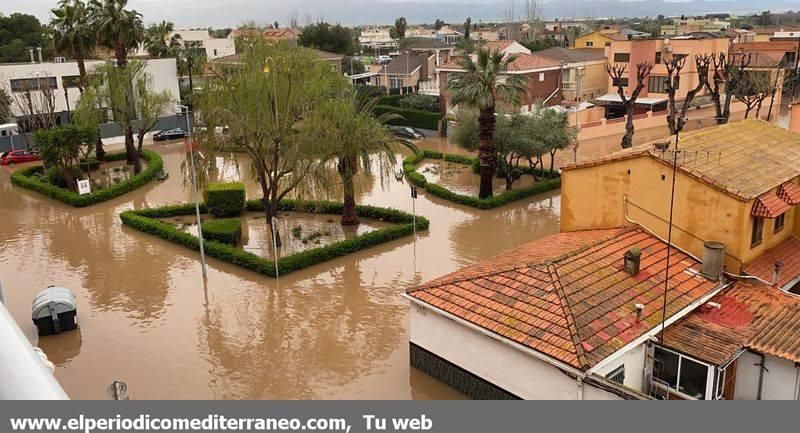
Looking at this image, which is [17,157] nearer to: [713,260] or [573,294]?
[573,294]

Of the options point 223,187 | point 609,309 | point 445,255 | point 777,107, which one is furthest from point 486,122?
point 777,107

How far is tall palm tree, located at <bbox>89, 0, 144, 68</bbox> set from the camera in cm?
3847

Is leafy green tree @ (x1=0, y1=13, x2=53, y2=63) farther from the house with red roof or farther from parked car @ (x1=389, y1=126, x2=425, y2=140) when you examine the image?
the house with red roof

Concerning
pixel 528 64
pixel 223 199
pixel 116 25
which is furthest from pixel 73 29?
pixel 528 64

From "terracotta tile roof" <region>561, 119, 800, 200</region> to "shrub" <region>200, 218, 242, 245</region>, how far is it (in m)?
12.4

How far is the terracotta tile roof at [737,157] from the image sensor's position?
16672 millimetres

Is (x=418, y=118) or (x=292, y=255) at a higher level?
(x=418, y=118)

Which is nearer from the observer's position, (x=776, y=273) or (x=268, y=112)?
(x=776, y=273)

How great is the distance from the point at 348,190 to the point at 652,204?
1266 cm

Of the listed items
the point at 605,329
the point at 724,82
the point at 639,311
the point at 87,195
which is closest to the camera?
the point at 605,329

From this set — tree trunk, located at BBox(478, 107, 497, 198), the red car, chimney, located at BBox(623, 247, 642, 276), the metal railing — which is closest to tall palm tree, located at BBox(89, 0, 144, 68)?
the red car

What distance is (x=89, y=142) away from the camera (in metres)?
33.5

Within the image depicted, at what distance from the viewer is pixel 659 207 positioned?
56.6 feet

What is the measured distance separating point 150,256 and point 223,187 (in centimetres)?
511
